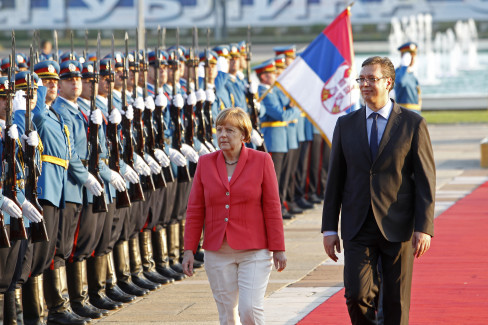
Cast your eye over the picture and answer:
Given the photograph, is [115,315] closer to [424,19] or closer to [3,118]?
[3,118]

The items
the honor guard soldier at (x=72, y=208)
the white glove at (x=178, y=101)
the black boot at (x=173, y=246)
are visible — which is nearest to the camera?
the honor guard soldier at (x=72, y=208)

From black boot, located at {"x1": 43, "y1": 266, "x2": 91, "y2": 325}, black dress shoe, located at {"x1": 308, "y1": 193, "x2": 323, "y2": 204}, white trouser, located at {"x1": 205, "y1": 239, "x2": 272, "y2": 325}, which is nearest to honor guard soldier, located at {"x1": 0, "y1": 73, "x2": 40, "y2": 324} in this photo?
black boot, located at {"x1": 43, "y1": 266, "x2": 91, "y2": 325}

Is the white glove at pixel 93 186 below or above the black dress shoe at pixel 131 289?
above

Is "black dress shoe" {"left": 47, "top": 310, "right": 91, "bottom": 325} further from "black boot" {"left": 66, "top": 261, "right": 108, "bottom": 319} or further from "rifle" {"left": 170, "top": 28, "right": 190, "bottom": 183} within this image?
"rifle" {"left": 170, "top": 28, "right": 190, "bottom": 183}

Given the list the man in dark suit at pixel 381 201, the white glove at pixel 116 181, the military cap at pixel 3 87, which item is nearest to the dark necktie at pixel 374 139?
the man in dark suit at pixel 381 201

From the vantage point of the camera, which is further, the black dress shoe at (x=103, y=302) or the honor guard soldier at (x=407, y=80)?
the honor guard soldier at (x=407, y=80)

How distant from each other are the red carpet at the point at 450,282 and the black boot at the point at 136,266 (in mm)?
1488

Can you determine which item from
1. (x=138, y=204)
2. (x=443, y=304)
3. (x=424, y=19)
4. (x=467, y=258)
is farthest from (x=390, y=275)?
(x=424, y=19)

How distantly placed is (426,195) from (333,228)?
0.49 metres

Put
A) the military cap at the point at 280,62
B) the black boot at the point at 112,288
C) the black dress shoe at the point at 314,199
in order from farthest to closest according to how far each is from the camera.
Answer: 1. the black dress shoe at the point at 314,199
2. the military cap at the point at 280,62
3. the black boot at the point at 112,288

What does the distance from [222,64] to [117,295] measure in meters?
3.54

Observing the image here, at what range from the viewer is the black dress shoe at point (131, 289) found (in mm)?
8695

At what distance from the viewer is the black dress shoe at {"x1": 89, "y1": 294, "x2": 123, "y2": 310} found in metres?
8.20

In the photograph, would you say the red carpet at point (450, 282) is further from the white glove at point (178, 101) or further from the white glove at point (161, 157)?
the white glove at point (178, 101)
